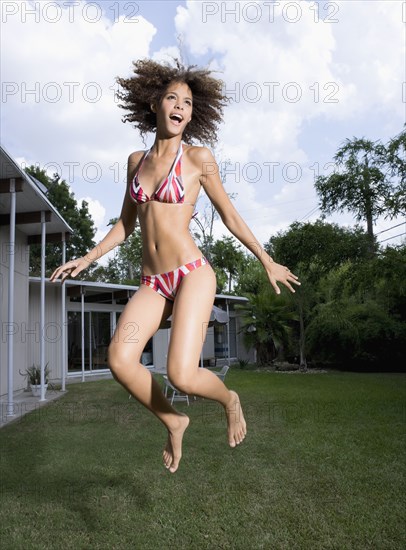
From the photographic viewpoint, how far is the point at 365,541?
365 centimetres

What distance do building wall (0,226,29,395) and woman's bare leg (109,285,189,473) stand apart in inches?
340

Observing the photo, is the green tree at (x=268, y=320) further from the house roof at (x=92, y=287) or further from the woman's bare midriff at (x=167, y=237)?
the woman's bare midriff at (x=167, y=237)

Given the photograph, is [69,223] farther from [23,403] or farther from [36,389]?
[23,403]

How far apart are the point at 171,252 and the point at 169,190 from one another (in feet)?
0.93

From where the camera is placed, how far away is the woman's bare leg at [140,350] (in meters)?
2.17

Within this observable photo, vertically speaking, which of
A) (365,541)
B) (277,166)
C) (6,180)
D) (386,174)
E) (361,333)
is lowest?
(365,541)

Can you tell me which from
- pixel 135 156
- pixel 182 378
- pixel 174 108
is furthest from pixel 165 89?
pixel 182 378

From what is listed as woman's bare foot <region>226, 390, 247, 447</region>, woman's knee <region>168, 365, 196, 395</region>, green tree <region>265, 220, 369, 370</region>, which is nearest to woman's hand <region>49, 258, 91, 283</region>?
woman's knee <region>168, 365, 196, 395</region>

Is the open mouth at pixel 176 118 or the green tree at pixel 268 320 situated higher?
the open mouth at pixel 176 118

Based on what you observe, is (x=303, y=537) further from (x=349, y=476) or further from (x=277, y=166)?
(x=277, y=166)

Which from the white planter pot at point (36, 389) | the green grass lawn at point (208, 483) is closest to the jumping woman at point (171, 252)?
the green grass lawn at point (208, 483)

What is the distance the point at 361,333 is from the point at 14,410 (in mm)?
11574

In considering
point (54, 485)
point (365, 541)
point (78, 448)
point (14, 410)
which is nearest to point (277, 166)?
point (365, 541)

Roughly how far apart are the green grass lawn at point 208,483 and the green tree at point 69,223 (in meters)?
19.7
